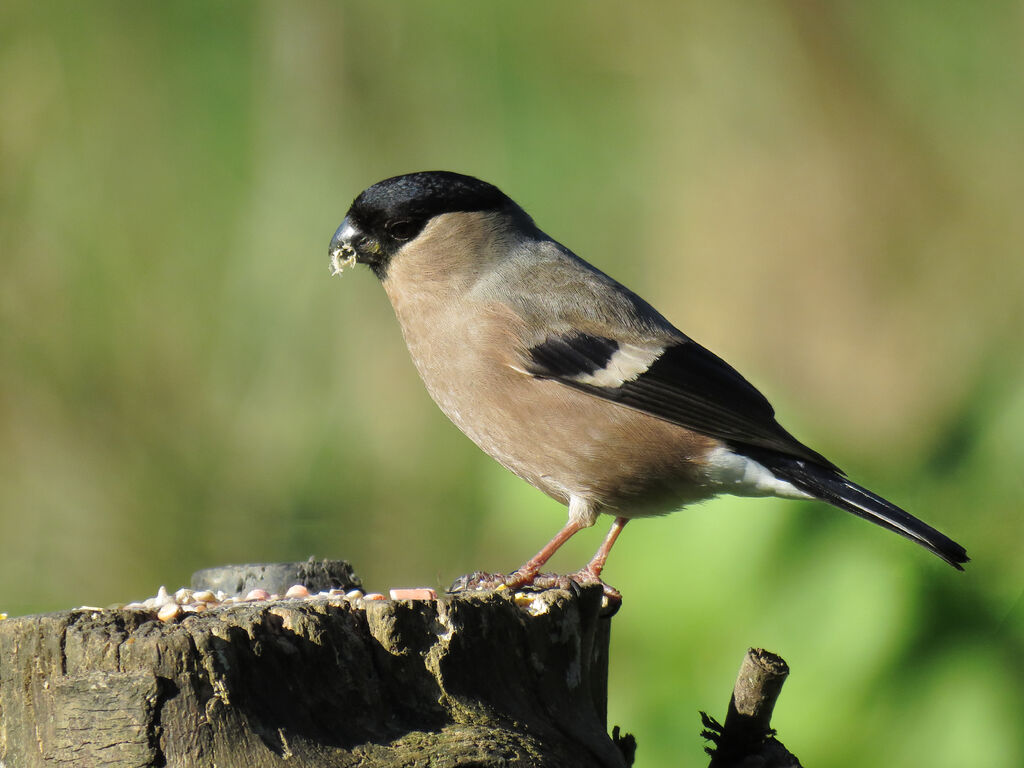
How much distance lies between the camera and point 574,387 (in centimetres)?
346

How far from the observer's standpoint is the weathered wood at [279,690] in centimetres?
184

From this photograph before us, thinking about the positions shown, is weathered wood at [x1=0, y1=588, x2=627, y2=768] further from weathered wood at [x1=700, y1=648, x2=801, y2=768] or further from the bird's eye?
the bird's eye

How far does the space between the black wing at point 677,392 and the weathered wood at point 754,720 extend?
1096mm

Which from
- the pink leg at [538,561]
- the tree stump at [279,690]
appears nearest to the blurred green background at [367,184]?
the pink leg at [538,561]

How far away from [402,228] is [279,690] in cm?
214

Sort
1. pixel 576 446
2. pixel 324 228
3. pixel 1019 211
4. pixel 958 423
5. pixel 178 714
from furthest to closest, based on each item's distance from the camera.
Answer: pixel 1019 211, pixel 324 228, pixel 958 423, pixel 576 446, pixel 178 714

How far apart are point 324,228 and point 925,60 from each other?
12.2 feet

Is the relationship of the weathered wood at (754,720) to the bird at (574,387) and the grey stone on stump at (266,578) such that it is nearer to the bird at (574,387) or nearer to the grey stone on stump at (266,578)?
the bird at (574,387)

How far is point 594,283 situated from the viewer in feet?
12.2

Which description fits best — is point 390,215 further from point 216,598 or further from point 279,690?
point 279,690

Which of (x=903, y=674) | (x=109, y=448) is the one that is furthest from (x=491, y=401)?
(x=109, y=448)

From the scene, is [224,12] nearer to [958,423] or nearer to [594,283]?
[594,283]

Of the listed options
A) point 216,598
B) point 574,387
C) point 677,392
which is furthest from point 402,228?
point 216,598

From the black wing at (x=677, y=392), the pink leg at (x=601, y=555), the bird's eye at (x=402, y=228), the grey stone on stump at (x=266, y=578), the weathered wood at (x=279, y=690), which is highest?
the bird's eye at (x=402, y=228)
